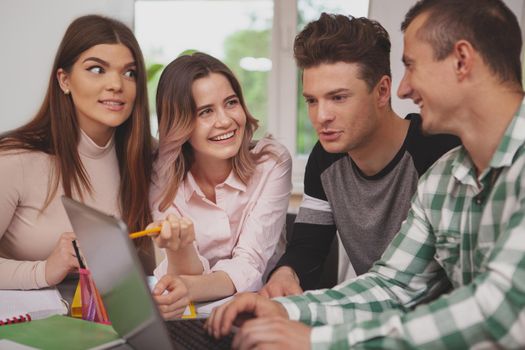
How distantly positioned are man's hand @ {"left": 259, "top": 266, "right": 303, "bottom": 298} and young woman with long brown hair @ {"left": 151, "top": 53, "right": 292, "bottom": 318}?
5.9 inches

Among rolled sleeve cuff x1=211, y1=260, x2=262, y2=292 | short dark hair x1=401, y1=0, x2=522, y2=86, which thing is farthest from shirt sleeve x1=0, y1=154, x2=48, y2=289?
short dark hair x1=401, y1=0, x2=522, y2=86

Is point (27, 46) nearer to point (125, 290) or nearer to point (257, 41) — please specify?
point (257, 41)

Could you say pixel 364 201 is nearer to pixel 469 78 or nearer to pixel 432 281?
pixel 432 281

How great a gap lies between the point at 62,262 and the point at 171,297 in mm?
399

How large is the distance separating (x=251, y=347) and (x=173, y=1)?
12.0ft

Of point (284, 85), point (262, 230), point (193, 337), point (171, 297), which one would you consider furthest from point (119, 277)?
point (284, 85)

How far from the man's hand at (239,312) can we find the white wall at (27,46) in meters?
1.89

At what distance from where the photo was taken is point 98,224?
864mm

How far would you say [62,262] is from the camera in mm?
1489

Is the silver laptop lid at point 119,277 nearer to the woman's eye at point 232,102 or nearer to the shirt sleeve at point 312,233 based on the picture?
the shirt sleeve at point 312,233

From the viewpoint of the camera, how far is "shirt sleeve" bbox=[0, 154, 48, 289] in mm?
1532

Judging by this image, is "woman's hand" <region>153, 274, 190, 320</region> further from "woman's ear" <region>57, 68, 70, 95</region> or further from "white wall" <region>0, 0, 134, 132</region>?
"white wall" <region>0, 0, 134, 132</region>

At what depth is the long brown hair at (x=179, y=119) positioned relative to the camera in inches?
70.4

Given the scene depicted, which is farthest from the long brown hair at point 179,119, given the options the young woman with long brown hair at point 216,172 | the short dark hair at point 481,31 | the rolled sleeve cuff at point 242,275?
the short dark hair at point 481,31
